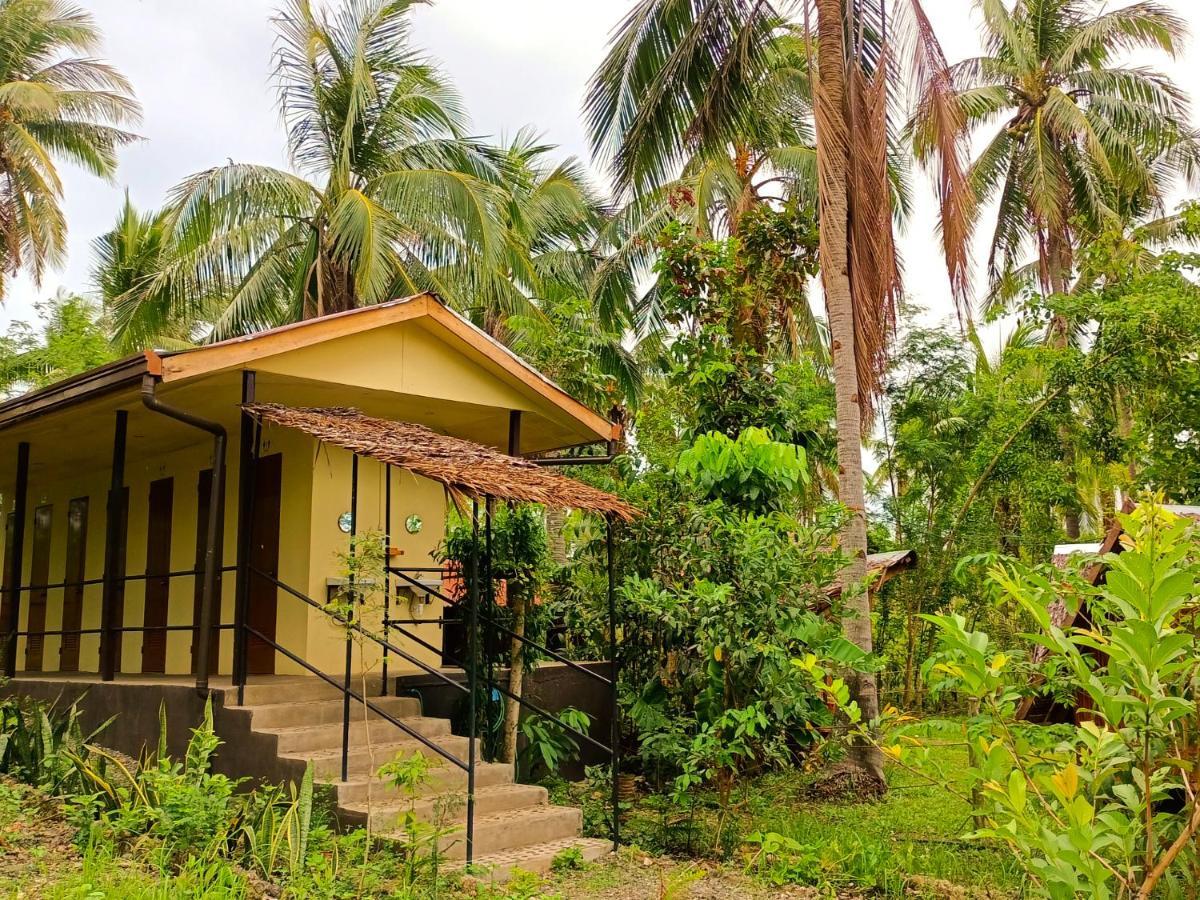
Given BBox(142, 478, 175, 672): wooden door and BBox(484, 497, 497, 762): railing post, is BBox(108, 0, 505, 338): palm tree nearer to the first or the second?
BBox(142, 478, 175, 672): wooden door

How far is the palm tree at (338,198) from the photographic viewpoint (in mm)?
15242

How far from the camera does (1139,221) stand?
2439 cm

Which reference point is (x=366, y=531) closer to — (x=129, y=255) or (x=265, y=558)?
(x=265, y=558)

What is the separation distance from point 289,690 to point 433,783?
1.54m

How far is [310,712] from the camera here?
789 centimetres

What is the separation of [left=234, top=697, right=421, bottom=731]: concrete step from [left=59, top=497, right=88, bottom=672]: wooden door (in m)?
6.54

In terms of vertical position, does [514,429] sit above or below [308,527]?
above

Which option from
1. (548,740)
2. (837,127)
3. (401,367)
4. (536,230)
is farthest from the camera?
(536,230)

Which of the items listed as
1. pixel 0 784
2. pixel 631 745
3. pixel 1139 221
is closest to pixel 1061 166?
pixel 1139 221

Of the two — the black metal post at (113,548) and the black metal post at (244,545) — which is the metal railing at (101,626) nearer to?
the black metal post at (113,548)

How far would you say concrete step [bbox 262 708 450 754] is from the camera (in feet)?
24.2

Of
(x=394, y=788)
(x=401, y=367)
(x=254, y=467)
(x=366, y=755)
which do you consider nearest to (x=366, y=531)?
(x=254, y=467)

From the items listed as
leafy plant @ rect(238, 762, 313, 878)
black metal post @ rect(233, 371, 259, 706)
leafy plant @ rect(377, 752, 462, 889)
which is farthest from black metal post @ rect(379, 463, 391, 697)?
leafy plant @ rect(238, 762, 313, 878)

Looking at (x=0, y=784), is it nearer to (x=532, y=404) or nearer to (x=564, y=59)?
(x=532, y=404)
